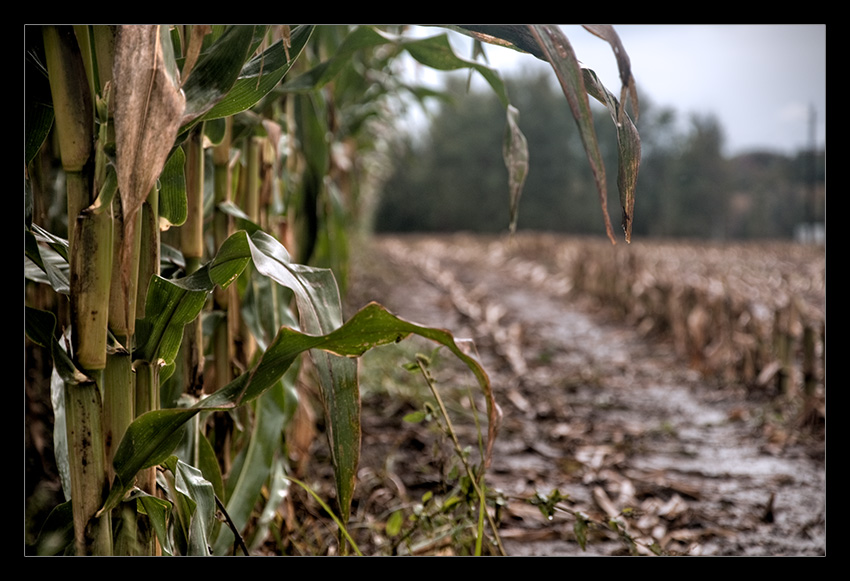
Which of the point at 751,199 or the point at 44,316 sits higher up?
the point at 751,199

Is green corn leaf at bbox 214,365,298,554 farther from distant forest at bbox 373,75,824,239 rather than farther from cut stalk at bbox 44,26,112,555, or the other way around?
distant forest at bbox 373,75,824,239

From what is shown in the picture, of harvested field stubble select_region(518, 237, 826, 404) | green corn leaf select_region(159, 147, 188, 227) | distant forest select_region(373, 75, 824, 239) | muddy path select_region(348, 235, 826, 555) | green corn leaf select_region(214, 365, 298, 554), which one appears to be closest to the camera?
green corn leaf select_region(159, 147, 188, 227)

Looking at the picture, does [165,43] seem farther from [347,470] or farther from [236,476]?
[236,476]

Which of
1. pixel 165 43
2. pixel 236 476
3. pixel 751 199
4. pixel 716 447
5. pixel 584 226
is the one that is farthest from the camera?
pixel 584 226

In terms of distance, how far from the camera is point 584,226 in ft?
68.1

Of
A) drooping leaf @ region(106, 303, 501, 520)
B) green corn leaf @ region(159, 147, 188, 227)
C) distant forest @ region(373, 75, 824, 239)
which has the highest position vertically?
distant forest @ region(373, 75, 824, 239)

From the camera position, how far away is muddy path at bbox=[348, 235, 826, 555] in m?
1.18

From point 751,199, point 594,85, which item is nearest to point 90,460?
point 594,85

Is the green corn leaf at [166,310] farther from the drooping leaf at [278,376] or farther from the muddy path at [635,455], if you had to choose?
the muddy path at [635,455]

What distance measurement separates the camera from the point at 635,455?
168cm

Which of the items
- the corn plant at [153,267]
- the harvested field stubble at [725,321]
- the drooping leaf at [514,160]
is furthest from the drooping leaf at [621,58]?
the harvested field stubble at [725,321]

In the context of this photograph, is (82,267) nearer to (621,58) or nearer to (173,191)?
(173,191)

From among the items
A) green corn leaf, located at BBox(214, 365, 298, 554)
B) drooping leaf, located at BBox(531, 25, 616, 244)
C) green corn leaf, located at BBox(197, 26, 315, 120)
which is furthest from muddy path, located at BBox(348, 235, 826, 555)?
green corn leaf, located at BBox(197, 26, 315, 120)
